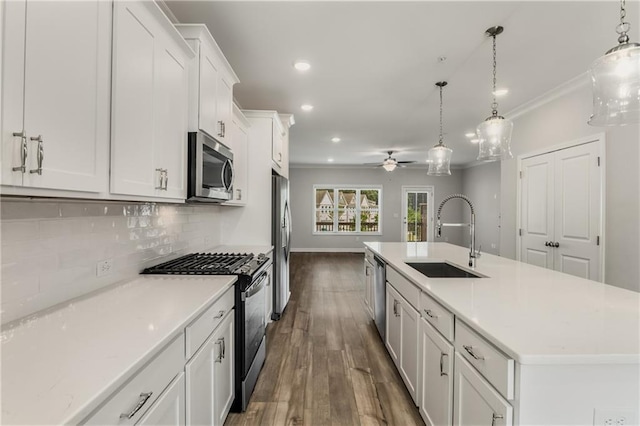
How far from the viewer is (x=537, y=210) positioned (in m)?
4.04

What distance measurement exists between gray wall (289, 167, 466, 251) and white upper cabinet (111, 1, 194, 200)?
788 cm

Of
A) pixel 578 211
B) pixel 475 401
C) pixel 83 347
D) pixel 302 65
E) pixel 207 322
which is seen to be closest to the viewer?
pixel 83 347

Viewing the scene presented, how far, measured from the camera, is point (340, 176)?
9844 mm

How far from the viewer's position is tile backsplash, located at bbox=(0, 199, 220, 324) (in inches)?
44.9

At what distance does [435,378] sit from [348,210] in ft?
27.5

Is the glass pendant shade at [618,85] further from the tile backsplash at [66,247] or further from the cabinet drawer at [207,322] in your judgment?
the tile backsplash at [66,247]

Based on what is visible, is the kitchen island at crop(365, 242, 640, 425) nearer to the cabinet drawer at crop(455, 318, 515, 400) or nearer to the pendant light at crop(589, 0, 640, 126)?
the cabinet drawer at crop(455, 318, 515, 400)

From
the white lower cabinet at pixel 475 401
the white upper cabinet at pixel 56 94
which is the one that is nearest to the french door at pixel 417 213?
the white lower cabinet at pixel 475 401

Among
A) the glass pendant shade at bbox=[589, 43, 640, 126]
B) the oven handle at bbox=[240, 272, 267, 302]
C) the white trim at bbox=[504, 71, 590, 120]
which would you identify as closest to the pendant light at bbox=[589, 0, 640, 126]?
the glass pendant shade at bbox=[589, 43, 640, 126]

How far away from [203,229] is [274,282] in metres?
1.11

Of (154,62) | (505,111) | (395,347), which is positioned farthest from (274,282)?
(505,111)

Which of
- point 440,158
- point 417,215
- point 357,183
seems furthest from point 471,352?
point 417,215

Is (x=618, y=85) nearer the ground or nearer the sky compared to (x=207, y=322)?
nearer the sky

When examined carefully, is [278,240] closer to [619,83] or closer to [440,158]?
[440,158]
